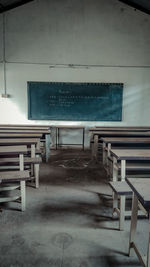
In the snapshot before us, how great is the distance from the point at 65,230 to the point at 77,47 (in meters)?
5.97

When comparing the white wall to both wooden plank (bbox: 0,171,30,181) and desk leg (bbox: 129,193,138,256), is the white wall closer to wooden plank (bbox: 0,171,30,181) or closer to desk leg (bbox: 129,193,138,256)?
wooden plank (bbox: 0,171,30,181)

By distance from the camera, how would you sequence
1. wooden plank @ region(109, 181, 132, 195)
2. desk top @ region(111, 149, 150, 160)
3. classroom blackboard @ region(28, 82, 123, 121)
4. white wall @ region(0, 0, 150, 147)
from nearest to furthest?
wooden plank @ region(109, 181, 132, 195) → desk top @ region(111, 149, 150, 160) → white wall @ region(0, 0, 150, 147) → classroom blackboard @ region(28, 82, 123, 121)

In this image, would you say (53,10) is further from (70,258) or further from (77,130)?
(70,258)

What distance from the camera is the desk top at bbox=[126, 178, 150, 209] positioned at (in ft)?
4.84

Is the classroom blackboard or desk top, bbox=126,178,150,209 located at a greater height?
the classroom blackboard

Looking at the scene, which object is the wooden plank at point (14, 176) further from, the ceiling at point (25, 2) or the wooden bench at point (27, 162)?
the ceiling at point (25, 2)

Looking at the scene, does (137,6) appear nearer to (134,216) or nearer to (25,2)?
(25,2)

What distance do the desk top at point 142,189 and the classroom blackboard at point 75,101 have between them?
18.1 feet

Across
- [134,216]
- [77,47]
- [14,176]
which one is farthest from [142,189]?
[77,47]

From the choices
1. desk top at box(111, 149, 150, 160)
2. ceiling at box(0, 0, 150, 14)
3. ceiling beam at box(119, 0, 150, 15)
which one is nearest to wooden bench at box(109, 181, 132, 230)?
desk top at box(111, 149, 150, 160)

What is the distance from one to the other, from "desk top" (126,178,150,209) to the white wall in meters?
5.67

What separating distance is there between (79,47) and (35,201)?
17.7ft

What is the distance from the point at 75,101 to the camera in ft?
23.8

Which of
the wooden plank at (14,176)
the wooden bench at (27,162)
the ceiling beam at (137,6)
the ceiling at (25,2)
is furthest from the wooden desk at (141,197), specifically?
the ceiling beam at (137,6)
